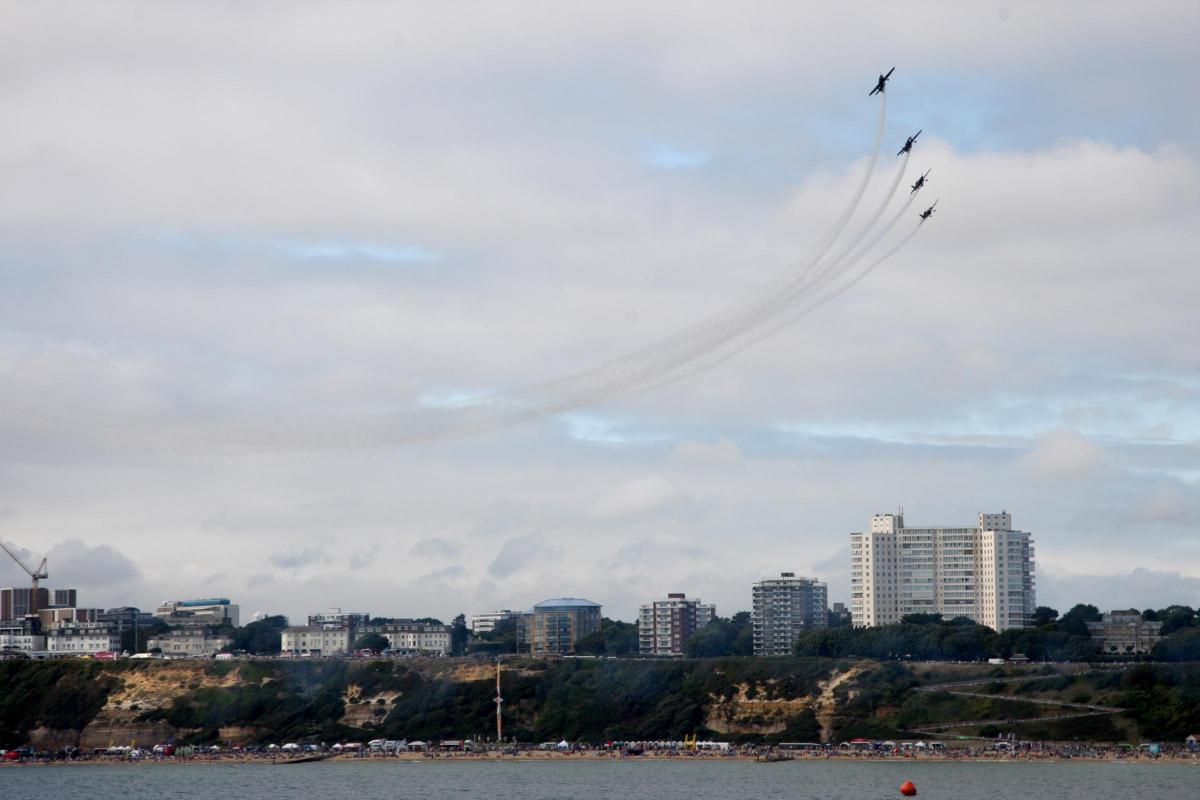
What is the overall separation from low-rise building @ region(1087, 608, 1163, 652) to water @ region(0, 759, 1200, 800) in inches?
2580

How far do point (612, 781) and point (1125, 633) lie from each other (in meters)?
91.4

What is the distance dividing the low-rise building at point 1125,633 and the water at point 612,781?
65.5 metres

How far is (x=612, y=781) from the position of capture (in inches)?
4540

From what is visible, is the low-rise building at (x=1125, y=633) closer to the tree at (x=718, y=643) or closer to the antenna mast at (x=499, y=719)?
the tree at (x=718, y=643)

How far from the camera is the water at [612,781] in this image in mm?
103500

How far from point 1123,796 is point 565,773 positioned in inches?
1728

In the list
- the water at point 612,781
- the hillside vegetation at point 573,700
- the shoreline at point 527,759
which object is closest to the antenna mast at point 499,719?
the hillside vegetation at point 573,700

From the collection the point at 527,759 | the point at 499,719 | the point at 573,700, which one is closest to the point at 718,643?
the point at 573,700

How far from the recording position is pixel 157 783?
124000 millimetres

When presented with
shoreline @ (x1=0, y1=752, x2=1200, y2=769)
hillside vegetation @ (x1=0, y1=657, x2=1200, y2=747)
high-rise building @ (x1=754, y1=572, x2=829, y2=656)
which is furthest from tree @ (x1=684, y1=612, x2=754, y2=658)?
shoreline @ (x1=0, y1=752, x2=1200, y2=769)

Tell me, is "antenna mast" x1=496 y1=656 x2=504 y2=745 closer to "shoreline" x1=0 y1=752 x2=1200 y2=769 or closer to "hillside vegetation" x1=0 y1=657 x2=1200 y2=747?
"hillside vegetation" x1=0 y1=657 x2=1200 y2=747

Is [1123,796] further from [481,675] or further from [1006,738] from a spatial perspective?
[481,675]

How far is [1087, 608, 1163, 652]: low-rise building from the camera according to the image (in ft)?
592

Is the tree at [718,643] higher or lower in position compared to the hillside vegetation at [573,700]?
higher
